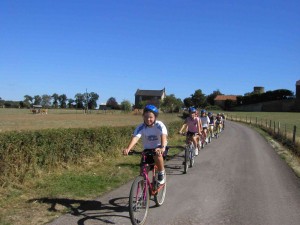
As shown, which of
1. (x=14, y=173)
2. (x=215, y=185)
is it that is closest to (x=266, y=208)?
(x=215, y=185)

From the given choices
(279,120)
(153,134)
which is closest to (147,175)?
(153,134)

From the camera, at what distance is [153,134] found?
22.3 feet

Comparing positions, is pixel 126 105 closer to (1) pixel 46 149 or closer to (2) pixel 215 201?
(1) pixel 46 149

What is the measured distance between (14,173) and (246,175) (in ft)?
20.7

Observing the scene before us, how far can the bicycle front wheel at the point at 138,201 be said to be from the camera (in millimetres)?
5723

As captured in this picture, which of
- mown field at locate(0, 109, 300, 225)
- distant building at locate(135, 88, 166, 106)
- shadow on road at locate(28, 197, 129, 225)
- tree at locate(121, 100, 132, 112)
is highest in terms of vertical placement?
distant building at locate(135, 88, 166, 106)

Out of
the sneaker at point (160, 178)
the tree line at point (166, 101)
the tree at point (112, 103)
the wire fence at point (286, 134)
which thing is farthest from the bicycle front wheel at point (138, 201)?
the tree at point (112, 103)

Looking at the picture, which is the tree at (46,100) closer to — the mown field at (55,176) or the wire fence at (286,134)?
the wire fence at (286,134)

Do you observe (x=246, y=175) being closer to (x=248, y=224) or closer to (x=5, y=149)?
(x=248, y=224)

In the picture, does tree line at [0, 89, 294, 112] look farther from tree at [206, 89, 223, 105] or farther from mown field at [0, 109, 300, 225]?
mown field at [0, 109, 300, 225]

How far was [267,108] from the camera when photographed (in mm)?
129125

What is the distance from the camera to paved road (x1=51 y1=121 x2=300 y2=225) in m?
6.34

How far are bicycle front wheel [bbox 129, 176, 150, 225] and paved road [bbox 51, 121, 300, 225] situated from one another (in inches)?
9.2

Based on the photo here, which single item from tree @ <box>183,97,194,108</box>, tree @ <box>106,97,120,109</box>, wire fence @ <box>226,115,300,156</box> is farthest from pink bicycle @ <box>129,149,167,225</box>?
tree @ <box>106,97,120,109</box>
